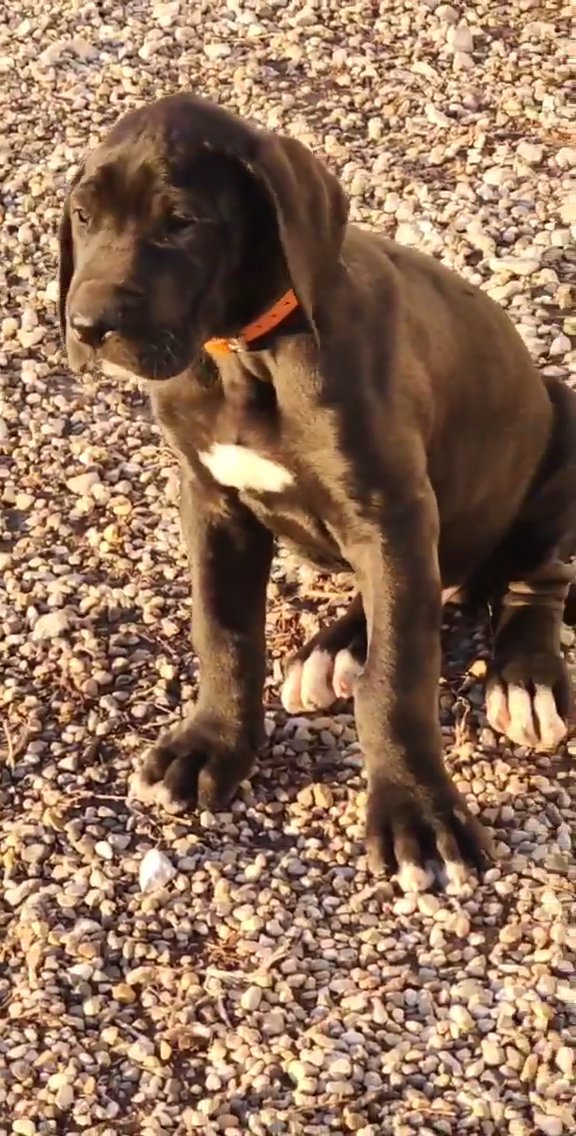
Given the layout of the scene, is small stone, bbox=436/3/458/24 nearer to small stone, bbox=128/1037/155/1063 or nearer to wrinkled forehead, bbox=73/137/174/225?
wrinkled forehead, bbox=73/137/174/225

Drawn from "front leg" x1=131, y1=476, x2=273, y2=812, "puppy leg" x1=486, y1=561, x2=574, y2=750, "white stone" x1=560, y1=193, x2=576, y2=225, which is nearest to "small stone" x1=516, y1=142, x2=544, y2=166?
"white stone" x1=560, y1=193, x2=576, y2=225

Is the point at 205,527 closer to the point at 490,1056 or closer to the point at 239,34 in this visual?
the point at 490,1056

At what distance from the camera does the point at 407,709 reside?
3.85 meters

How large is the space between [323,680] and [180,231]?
1.51 metres

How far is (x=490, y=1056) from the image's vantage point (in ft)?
11.9

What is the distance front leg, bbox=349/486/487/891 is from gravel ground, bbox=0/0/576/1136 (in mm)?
107

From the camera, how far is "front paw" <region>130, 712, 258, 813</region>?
13.7ft

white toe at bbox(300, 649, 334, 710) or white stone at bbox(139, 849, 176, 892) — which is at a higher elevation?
white toe at bbox(300, 649, 334, 710)

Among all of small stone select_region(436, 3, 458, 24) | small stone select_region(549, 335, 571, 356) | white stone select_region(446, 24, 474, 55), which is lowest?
small stone select_region(549, 335, 571, 356)

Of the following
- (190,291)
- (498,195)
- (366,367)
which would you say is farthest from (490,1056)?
(498,195)

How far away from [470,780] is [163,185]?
5.81ft

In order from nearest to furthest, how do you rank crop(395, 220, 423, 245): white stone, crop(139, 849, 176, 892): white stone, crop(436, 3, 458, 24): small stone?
crop(139, 849, 176, 892): white stone, crop(395, 220, 423, 245): white stone, crop(436, 3, 458, 24): small stone

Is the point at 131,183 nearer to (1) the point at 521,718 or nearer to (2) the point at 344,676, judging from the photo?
(2) the point at 344,676

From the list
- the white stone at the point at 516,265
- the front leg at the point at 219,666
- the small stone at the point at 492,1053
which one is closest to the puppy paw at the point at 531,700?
the front leg at the point at 219,666
